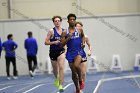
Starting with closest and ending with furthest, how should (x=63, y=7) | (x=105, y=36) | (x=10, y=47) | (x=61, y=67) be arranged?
1. (x=61, y=67)
2. (x=10, y=47)
3. (x=105, y=36)
4. (x=63, y=7)

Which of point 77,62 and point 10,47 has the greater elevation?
point 77,62

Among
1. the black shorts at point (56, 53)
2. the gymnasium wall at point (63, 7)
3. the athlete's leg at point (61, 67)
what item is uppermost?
the gymnasium wall at point (63, 7)

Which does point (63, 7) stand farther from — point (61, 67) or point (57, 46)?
point (61, 67)

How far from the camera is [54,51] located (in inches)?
424

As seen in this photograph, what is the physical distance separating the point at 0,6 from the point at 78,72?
13468mm

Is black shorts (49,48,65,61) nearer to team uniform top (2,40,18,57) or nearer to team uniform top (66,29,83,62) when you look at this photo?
team uniform top (66,29,83,62)

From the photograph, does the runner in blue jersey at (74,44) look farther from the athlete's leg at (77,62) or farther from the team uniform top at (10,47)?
the team uniform top at (10,47)

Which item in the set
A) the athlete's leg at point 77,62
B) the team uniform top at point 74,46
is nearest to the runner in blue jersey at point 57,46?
the team uniform top at point 74,46

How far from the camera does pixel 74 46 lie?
32.0ft

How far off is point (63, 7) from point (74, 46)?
499 inches

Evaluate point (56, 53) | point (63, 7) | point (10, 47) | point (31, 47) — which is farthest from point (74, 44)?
point (63, 7)

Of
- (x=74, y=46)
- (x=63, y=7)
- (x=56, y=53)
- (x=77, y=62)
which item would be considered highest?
(x=63, y=7)

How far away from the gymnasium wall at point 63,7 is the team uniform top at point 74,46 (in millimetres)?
11957

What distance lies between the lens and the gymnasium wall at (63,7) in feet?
71.4
